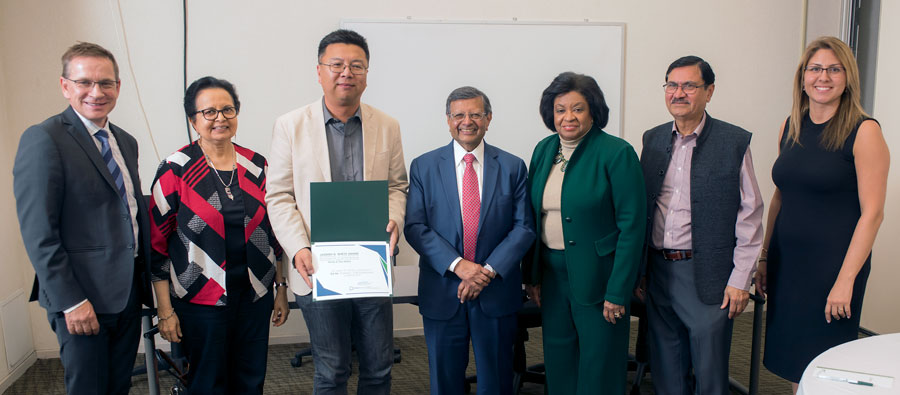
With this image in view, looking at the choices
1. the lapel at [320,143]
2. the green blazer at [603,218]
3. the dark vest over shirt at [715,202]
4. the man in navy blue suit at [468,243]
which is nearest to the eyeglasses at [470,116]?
the man in navy blue suit at [468,243]

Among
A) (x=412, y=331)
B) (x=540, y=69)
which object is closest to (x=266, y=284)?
(x=412, y=331)

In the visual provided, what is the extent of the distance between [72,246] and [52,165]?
0.87ft

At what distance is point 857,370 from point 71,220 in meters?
2.24

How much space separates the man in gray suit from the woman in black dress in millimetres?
2367

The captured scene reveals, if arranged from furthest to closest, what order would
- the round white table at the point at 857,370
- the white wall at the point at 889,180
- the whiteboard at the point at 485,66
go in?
the whiteboard at the point at 485,66 < the white wall at the point at 889,180 < the round white table at the point at 857,370

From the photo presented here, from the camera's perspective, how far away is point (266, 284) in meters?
2.14

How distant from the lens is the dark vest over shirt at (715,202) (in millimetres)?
2059

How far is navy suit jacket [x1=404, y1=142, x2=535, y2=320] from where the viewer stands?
210 centimetres

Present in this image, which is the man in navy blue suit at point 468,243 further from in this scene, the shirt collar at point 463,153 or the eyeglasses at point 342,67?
the eyeglasses at point 342,67

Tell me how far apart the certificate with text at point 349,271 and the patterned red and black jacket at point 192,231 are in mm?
333

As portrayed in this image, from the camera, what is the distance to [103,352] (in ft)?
6.19

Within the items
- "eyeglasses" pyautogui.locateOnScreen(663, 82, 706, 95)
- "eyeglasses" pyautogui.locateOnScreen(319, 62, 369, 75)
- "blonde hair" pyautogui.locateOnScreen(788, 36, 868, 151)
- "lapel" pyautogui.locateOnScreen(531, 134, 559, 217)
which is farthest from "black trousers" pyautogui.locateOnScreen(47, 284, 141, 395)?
"blonde hair" pyautogui.locateOnScreen(788, 36, 868, 151)

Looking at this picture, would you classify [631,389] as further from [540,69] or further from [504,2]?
[504,2]

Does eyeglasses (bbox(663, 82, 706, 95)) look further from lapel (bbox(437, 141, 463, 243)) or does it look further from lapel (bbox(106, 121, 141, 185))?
lapel (bbox(106, 121, 141, 185))
